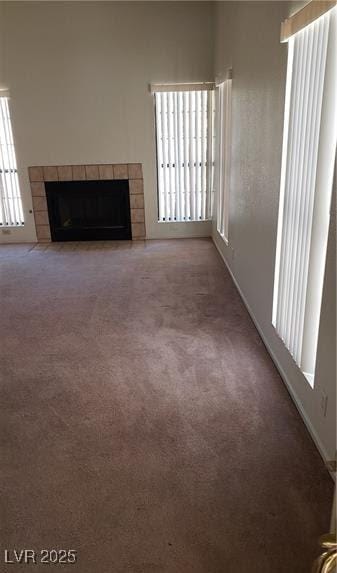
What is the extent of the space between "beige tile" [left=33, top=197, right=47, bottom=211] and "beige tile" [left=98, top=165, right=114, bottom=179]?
0.93 m

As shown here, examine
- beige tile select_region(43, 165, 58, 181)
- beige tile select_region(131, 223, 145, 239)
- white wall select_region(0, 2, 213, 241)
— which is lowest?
beige tile select_region(131, 223, 145, 239)

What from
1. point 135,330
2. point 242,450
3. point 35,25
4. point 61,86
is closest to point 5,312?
point 135,330

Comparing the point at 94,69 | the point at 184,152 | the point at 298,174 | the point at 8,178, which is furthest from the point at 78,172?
the point at 298,174

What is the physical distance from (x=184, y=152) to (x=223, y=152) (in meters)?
1.22

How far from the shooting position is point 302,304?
2275 mm

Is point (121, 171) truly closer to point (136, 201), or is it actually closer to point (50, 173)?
point (136, 201)

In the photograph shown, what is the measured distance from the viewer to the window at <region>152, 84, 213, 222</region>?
5.86 meters

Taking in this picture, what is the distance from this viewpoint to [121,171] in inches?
244

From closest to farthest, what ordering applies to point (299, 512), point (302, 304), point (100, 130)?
point (299, 512) → point (302, 304) → point (100, 130)

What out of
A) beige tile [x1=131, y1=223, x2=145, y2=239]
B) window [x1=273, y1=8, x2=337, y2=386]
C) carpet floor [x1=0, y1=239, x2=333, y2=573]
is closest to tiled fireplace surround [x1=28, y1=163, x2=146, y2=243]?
beige tile [x1=131, y1=223, x2=145, y2=239]

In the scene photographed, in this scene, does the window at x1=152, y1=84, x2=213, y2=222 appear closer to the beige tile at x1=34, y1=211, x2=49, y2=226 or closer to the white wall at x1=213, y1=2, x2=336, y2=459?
the white wall at x1=213, y1=2, x2=336, y2=459

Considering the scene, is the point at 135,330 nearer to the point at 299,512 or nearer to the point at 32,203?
the point at 299,512

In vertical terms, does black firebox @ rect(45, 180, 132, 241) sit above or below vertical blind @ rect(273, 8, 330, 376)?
below

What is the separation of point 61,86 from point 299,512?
5875 millimetres
